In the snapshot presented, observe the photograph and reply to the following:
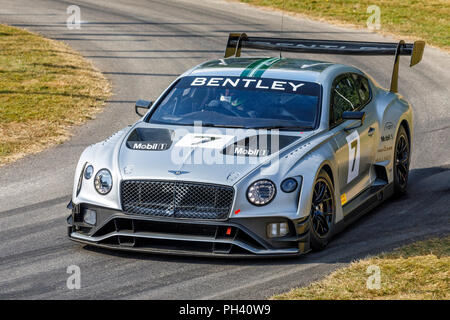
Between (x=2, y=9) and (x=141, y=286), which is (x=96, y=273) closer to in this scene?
(x=141, y=286)

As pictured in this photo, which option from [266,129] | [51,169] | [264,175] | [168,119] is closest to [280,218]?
[264,175]

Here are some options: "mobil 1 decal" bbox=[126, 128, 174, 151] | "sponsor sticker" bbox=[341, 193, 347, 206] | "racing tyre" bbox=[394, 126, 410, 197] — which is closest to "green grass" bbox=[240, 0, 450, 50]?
"racing tyre" bbox=[394, 126, 410, 197]

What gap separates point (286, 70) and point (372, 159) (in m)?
1.33

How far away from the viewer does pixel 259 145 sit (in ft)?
25.2

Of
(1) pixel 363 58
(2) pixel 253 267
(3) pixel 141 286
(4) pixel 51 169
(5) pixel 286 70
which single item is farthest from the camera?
(1) pixel 363 58

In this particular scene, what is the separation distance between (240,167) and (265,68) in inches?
80.6

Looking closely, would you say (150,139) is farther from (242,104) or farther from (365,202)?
(365,202)

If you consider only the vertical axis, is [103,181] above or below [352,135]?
below

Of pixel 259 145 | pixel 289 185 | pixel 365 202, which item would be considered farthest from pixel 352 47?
pixel 289 185

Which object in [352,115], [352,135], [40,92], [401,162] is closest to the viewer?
[352,115]

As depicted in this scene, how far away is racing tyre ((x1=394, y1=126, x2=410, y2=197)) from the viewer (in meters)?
9.71

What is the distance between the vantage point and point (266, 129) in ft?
26.6

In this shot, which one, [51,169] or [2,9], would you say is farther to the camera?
[2,9]

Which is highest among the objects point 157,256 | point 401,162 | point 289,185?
point 289,185
